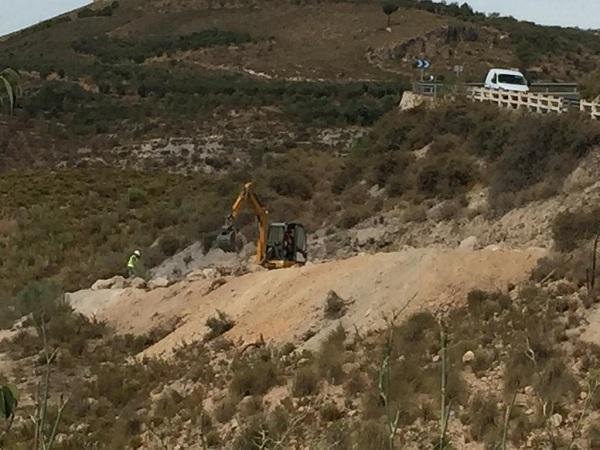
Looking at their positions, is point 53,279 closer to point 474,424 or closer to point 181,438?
point 181,438

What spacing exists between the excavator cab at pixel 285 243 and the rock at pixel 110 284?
3.65 metres

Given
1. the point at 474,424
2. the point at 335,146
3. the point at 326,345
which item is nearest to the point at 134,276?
the point at 326,345

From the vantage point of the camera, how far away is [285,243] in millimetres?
24766

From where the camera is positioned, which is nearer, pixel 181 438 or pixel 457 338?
pixel 181 438

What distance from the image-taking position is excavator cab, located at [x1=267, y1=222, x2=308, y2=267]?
966 inches

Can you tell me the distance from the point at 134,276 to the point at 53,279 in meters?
3.21

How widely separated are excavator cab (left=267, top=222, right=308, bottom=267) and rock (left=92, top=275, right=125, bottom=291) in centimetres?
365

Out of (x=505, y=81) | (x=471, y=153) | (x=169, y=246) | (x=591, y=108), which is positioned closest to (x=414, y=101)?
(x=505, y=81)

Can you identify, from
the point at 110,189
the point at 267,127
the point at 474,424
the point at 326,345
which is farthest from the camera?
the point at 267,127

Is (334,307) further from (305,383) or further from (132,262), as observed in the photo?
(132,262)

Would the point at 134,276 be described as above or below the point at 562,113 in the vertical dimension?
below

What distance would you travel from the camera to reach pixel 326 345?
54.9 ft

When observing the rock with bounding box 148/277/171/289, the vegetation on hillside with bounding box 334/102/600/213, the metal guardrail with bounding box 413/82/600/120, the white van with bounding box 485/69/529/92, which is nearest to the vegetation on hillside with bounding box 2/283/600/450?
the rock with bounding box 148/277/171/289

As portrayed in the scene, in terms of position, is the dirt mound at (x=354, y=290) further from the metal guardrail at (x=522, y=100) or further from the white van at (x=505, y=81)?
the white van at (x=505, y=81)
